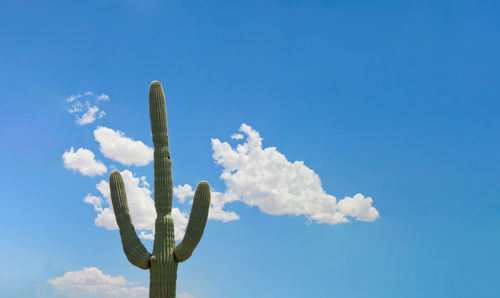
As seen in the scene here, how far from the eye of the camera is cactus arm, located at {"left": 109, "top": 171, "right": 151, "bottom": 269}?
14.6 m

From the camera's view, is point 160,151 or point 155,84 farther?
point 155,84

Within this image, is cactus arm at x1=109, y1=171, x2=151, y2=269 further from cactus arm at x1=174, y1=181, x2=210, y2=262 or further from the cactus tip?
the cactus tip

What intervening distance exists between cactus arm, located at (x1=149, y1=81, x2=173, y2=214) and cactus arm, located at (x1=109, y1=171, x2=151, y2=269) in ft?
3.07

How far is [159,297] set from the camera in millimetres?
14242

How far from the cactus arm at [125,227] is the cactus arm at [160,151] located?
0.94m

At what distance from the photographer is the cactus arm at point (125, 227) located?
14578mm

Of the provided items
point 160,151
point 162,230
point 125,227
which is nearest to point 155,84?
point 160,151

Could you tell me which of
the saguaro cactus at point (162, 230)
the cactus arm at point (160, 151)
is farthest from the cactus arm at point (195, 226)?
the cactus arm at point (160, 151)

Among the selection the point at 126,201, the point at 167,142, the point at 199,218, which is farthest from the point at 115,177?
the point at 199,218

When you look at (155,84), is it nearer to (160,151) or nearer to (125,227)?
(160,151)

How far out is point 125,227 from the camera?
49.0 ft

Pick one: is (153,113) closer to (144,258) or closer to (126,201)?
(126,201)

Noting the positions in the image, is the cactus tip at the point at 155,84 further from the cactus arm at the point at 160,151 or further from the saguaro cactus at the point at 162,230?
the saguaro cactus at the point at 162,230

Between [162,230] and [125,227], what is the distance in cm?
111
